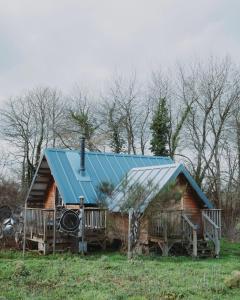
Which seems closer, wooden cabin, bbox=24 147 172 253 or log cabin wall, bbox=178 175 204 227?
wooden cabin, bbox=24 147 172 253

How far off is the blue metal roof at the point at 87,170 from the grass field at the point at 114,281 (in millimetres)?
5776

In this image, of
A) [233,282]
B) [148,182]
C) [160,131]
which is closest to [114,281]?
[233,282]

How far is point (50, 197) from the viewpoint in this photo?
24.1 meters

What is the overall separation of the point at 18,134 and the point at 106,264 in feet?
95.1

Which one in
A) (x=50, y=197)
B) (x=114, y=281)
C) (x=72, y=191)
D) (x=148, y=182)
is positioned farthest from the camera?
(x=50, y=197)

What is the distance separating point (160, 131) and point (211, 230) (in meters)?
18.5

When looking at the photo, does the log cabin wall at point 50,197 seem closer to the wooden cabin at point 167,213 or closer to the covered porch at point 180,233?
the wooden cabin at point 167,213

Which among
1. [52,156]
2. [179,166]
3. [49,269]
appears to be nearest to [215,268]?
[49,269]

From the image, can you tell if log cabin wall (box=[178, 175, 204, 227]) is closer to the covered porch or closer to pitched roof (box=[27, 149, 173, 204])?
the covered porch

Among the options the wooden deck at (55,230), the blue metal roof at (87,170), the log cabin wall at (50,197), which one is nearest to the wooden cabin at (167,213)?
the wooden deck at (55,230)

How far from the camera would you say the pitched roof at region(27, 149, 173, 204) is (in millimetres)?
19859

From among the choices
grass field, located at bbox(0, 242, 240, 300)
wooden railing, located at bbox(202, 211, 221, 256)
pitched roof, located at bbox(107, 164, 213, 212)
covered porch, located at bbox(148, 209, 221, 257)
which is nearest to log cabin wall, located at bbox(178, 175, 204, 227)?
pitched roof, located at bbox(107, 164, 213, 212)

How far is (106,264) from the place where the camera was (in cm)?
1351

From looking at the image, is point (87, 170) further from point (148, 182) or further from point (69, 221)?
point (148, 182)
